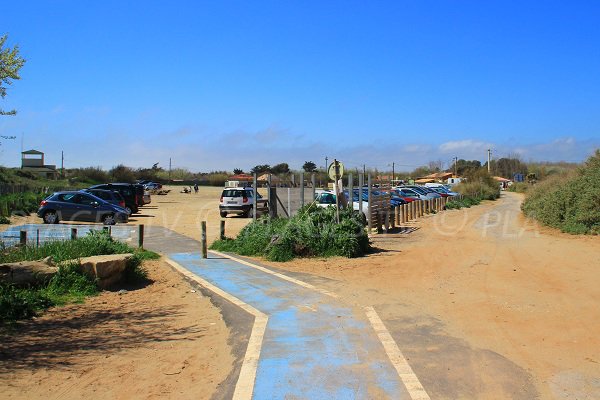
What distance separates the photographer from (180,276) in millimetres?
11297

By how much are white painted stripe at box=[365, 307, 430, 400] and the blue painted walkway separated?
7 centimetres

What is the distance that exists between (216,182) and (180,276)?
7948 cm

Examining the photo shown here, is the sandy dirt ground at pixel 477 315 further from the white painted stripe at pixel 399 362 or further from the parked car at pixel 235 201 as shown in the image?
the parked car at pixel 235 201

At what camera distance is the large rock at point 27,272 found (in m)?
8.87

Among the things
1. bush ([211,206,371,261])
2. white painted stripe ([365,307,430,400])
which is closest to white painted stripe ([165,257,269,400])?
white painted stripe ([365,307,430,400])

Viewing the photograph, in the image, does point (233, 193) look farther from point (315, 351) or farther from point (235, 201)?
point (315, 351)

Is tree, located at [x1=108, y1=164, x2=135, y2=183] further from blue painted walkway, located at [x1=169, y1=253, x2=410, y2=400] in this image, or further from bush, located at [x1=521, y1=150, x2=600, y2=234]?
blue painted walkway, located at [x1=169, y1=253, x2=410, y2=400]

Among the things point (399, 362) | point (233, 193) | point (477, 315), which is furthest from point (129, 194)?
point (399, 362)

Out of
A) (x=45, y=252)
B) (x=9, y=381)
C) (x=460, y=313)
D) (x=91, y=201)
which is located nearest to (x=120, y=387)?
(x=9, y=381)

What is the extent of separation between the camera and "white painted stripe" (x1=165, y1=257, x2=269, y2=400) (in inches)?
191

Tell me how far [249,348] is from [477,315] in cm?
343

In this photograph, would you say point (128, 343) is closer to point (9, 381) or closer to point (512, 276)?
point (9, 381)

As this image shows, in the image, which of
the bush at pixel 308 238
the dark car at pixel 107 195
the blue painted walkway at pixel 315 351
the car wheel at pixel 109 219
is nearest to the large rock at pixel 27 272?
the blue painted walkway at pixel 315 351

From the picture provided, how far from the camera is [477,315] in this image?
25.1 ft
